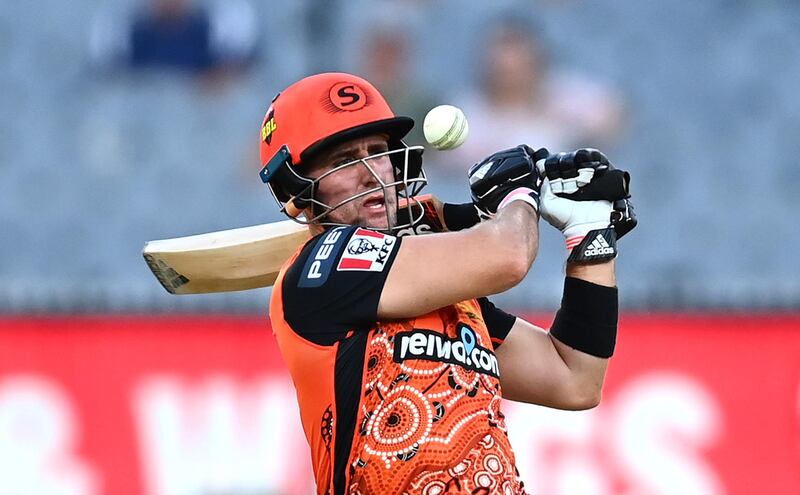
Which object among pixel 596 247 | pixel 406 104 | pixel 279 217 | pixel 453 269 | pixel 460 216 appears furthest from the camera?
pixel 406 104

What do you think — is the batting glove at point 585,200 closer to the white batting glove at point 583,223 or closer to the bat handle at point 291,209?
the white batting glove at point 583,223

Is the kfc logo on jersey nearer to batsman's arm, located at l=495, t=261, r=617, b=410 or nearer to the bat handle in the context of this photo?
the bat handle

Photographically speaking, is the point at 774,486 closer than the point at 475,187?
No

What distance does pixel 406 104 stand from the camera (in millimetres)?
7168

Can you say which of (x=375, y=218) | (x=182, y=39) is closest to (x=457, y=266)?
(x=375, y=218)

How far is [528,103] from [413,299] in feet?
15.6

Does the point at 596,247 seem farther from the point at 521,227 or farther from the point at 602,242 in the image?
the point at 521,227

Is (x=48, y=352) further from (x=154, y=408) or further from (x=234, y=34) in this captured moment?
(x=234, y=34)

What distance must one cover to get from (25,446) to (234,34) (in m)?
3.15

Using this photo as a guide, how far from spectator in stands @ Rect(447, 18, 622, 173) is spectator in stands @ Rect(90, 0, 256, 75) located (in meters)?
1.36

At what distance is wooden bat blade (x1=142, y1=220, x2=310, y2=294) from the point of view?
10.8ft

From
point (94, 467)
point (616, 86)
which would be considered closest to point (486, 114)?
point (616, 86)

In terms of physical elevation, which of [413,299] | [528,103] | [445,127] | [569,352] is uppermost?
[528,103]

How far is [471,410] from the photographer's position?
103 inches
